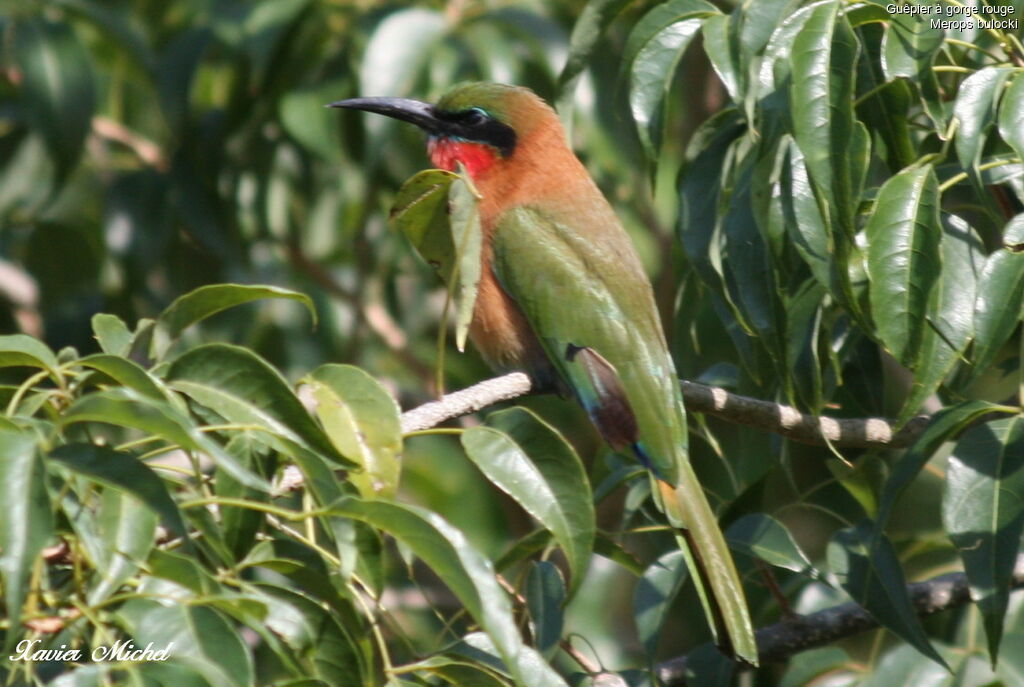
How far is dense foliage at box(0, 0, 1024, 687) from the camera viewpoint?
5.05 ft

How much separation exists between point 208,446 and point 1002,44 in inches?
61.7

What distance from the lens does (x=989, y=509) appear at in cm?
196

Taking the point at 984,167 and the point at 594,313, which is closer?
the point at 984,167

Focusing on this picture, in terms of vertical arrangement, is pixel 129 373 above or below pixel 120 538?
above

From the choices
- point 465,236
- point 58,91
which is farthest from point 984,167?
point 58,91

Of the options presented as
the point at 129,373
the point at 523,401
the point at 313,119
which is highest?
the point at 129,373

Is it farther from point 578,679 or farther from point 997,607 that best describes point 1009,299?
point 578,679

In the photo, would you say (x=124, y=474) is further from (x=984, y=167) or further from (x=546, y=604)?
(x=984, y=167)

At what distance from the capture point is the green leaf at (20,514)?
128cm

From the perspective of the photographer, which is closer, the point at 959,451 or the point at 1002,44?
the point at 959,451

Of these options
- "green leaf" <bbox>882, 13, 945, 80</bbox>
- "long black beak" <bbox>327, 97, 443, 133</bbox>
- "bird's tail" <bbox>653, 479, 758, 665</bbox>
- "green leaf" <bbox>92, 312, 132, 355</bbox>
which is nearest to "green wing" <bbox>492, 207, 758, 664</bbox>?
"bird's tail" <bbox>653, 479, 758, 665</bbox>

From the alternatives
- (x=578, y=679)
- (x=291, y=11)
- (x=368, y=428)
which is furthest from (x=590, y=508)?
(x=291, y=11)

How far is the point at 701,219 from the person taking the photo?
7.88 ft

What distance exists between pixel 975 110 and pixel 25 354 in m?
1.43
